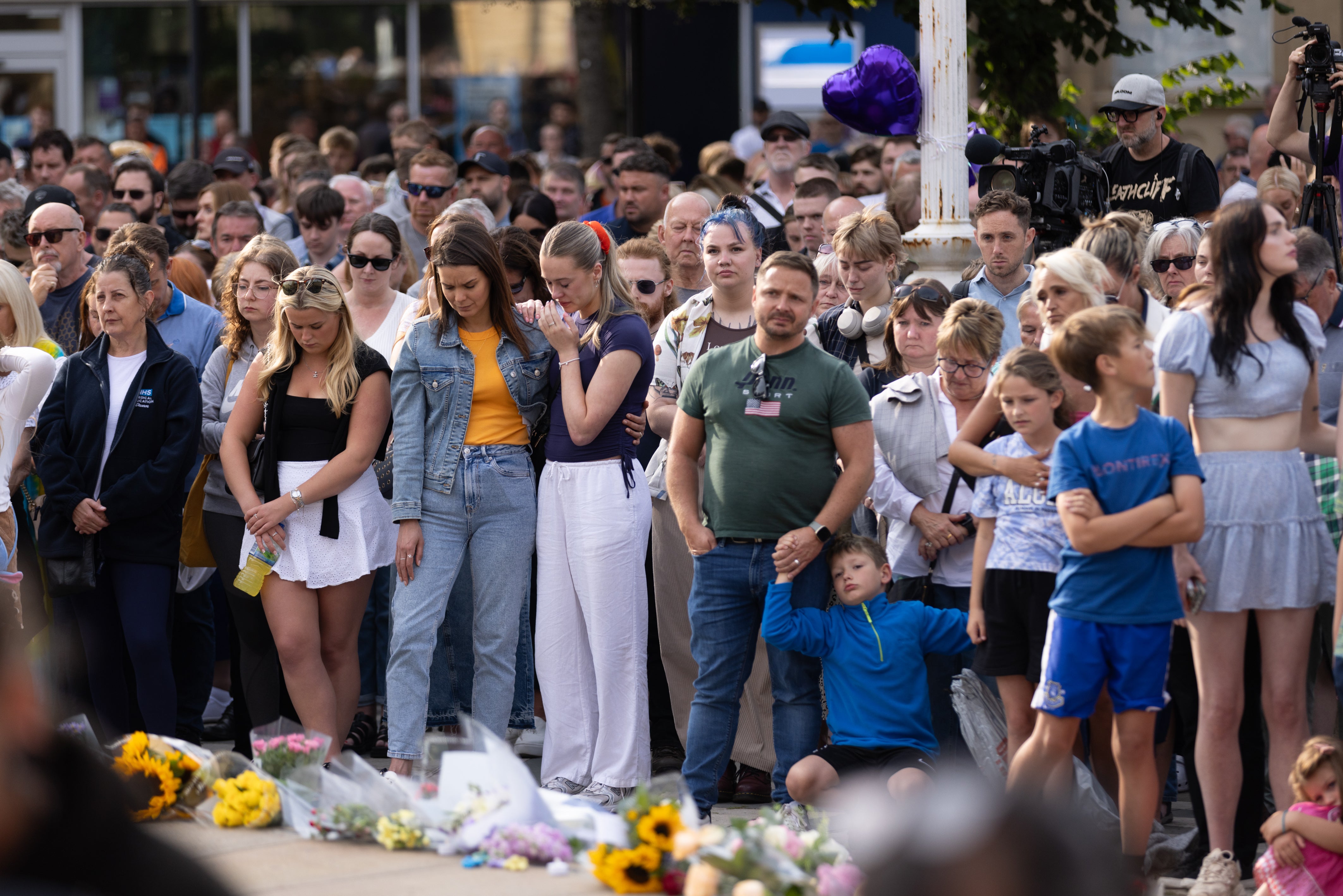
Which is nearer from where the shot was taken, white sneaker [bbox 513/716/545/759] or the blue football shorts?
the blue football shorts

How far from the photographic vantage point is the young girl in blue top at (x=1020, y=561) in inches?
179

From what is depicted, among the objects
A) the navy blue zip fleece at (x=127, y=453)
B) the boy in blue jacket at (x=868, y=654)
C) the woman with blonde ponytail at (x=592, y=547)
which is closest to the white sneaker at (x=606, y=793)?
the woman with blonde ponytail at (x=592, y=547)

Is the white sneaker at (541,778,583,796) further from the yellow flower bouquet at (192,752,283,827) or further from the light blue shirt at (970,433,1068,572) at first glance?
the light blue shirt at (970,433,1068,572)

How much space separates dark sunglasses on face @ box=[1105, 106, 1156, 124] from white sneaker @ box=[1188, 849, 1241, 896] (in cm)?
354

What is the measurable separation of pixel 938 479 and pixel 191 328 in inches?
126

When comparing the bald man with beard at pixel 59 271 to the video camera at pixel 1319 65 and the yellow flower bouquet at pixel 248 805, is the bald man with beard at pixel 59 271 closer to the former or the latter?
the yellow flower bouquet at pixel 248 805

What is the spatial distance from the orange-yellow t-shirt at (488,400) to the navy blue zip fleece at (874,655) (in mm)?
1203

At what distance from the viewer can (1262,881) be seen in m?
4.25

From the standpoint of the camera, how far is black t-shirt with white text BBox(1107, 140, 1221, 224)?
681cm

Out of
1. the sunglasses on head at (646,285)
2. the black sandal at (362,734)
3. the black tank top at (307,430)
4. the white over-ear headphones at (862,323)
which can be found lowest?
the black sandal at (362,734)

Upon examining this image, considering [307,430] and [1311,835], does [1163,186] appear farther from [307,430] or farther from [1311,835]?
[307,430]

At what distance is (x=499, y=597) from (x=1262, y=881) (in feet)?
8.32

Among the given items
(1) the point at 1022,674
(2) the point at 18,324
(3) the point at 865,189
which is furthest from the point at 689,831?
(3) the point at 865,189

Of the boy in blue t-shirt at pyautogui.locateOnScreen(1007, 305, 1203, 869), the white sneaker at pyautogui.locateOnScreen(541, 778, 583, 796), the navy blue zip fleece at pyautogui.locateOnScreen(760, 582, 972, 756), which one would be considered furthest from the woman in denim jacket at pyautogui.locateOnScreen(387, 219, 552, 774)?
the boy in blue t-shirt at pyautogui.locateOnScreen(1007, 305, 1203, 869)
